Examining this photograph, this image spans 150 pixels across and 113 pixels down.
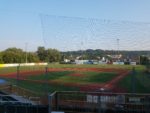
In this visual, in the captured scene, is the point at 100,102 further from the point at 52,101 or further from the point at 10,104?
the point at 10,104

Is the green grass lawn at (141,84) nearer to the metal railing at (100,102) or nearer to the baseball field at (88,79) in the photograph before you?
→ the baseball field at (88,79)

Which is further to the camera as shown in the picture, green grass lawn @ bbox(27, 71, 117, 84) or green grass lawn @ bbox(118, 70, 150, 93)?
green grass lawn @ bbox(27, 71, 117, 84)

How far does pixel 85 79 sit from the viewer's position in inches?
1026

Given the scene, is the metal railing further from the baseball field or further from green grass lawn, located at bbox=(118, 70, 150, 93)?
the baseball field

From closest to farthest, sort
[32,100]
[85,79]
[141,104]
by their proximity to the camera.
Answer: [141,104], [32,100], [85,79]

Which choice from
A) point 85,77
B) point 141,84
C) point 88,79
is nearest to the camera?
point 141,84

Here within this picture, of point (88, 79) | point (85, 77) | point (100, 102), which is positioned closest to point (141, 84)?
point (88, 79)

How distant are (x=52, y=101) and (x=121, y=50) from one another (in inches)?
296

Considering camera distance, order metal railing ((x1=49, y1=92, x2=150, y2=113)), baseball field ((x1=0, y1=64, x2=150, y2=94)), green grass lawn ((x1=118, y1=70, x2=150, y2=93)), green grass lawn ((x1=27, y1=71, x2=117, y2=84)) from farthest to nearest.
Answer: green grass lawn ((x1=27, y1=71, x2=117, y2=84)), baseball field ((x1=0, y1=64, x2=150, y2=94)), green grass lawn ((x1=118, y1=70, x2=150, y2=93)), metal railing ((x1=49, y1=92, x2=150, y2=113))

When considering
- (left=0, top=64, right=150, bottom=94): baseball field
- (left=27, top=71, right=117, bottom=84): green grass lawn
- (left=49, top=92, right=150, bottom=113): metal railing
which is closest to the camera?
(left=49, top=92, right=150, bottom=113): metal railing

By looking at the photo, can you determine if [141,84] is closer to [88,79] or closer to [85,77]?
[88,79]

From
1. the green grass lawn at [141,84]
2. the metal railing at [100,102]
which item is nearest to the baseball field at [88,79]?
the green grass lawn at [141,84]

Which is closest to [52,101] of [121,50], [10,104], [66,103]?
[66,103]

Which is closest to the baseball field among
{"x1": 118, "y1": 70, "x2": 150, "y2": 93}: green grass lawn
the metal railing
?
{"x1": 118, "y1": 70, "x2": 150, "y2": 93}: green grass lawn
